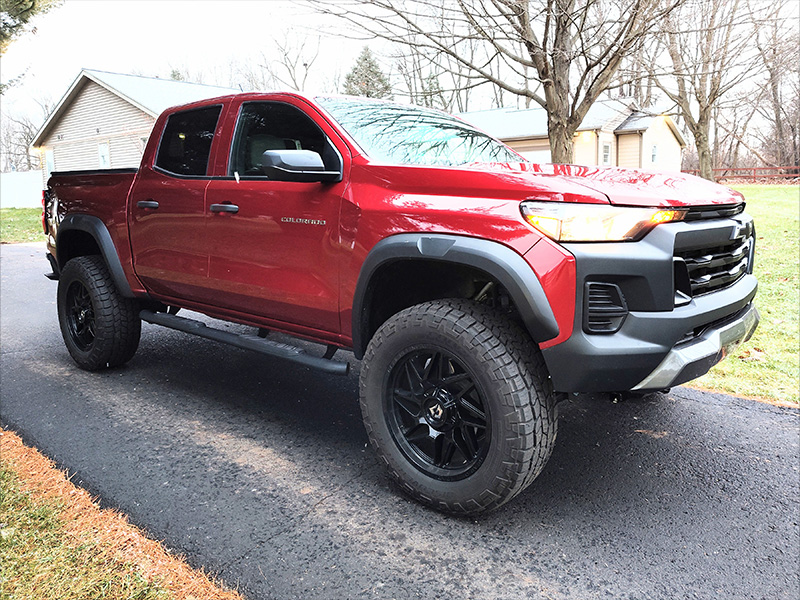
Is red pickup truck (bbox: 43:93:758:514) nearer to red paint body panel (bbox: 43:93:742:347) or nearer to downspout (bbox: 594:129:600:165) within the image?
red paint body panel (bbox: 43:93:742:347)

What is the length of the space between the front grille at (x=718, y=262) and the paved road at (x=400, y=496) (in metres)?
1.02

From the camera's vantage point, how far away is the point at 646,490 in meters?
3.15

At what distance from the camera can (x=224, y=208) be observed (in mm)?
3803

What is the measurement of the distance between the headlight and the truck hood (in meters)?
0.04

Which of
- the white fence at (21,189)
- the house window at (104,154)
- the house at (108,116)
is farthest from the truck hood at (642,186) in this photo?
the white fence at (21,189)

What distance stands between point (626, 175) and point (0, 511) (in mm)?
3186

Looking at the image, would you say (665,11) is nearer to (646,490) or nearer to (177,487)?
(646,490)

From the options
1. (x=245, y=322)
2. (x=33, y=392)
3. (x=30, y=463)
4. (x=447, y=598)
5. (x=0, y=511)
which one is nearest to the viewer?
(x=447, y=598)

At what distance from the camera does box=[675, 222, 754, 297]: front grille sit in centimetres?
275

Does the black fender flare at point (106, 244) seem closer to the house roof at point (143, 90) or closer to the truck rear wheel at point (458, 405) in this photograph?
the truck rear wheel at point (458, 405)

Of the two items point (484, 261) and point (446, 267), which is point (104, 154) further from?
A: point (484, 261)

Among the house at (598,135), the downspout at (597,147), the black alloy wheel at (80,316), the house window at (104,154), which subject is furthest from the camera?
the downspout at (597,147)

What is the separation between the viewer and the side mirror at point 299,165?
3113mm

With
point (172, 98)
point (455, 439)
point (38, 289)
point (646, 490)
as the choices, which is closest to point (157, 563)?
point (455, 439)
